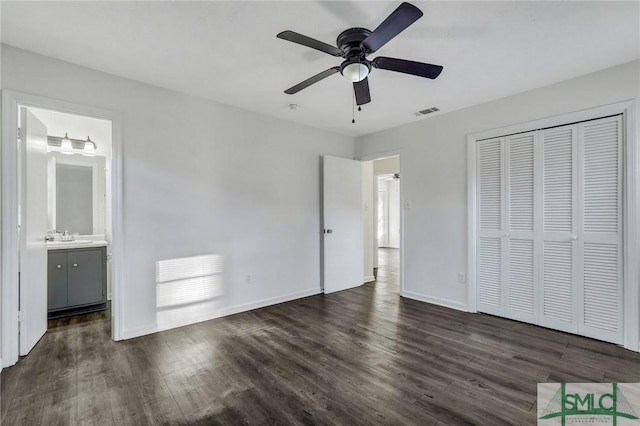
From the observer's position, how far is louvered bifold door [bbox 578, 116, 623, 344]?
282cm

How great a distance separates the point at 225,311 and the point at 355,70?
3107mm

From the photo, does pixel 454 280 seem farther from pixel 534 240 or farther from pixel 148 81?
pixel 148 81

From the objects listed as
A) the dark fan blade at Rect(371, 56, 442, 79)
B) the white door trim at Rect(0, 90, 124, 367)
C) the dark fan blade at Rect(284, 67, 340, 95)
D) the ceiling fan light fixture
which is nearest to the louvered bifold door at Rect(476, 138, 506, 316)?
the dark fan blade at Rect(371, 56, 442, 79)

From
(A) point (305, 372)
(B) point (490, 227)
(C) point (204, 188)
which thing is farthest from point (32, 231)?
(B) point (490, 227)

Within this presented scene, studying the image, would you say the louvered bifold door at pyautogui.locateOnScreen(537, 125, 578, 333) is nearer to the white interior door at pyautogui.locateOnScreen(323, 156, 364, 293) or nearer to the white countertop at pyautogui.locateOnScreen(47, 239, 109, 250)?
the white interior door at pyautogui.locateOnScreen(323, 156, 364, 293)

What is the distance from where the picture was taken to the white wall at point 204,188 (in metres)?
2.99

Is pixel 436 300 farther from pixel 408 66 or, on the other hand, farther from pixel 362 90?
pixel 408 66

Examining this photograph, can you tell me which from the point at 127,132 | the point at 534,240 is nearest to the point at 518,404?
the point at 534,240

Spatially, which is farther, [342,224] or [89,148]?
[342,224]

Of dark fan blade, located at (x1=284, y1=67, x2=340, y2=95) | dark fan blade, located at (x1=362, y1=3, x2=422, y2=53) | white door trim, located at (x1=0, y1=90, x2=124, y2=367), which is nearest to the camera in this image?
dark fan blade, located at (x1=362, y1=3, x2=422, y2=53)

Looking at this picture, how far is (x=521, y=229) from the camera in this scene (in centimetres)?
344

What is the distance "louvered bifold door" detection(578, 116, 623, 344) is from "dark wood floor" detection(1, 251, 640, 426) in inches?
10.6

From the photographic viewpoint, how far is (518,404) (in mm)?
1948

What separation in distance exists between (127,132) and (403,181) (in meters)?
3.61
